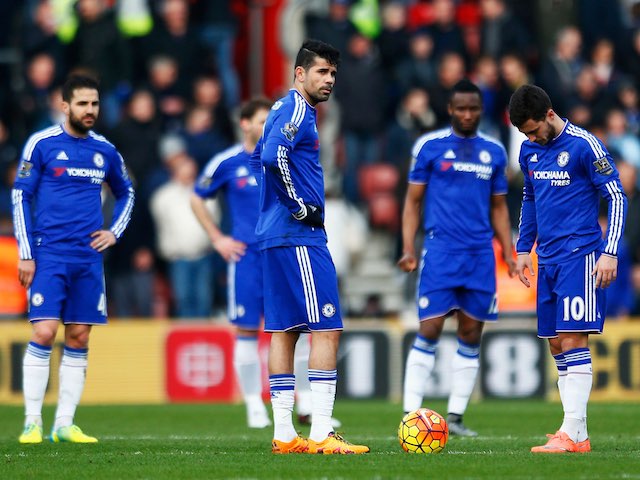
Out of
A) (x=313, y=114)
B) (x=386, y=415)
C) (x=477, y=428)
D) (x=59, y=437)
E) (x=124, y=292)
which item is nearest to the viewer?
(x=313, y=114)

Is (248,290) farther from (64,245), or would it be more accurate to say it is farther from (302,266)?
(302,266)

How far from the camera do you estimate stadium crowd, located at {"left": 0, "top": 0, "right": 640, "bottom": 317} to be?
1866 cm

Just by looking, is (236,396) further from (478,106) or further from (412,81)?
(478,106)

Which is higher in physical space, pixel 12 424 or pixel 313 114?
pixel 313 114

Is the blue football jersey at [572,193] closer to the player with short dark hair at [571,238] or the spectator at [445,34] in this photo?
the player with short dark hair at [571,238]

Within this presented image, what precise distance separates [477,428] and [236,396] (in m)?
5.20

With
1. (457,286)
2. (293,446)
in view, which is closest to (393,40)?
(457,286)

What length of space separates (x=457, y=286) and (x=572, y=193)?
2.03m

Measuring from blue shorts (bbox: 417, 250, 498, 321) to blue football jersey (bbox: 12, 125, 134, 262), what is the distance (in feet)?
8.99

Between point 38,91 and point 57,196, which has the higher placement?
point 38,91

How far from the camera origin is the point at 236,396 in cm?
1762

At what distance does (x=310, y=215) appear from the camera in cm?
981

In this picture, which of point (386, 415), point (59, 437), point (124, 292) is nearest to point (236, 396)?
point (124, 292)

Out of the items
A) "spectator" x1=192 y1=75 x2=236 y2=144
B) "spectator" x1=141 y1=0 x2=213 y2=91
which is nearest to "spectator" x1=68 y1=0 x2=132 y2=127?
"spectator" x1=141 y1=0 x2=213 y2=91
